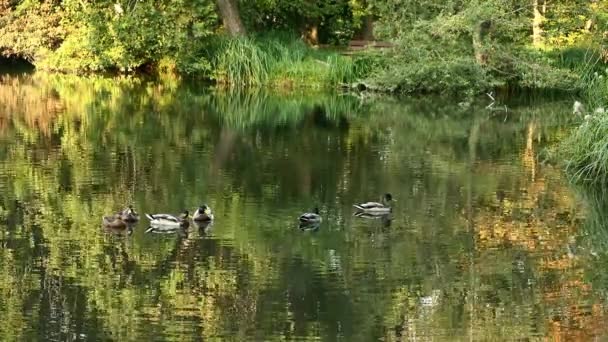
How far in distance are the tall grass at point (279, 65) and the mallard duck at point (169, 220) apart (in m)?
17.9

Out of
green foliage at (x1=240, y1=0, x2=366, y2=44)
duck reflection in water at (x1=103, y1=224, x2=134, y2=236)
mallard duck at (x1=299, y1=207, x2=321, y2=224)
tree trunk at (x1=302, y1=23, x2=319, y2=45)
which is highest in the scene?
duck reflection in water at (x1=103, y1=224, x2=134, y2=236)

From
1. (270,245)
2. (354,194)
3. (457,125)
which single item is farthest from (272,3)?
(270,245)

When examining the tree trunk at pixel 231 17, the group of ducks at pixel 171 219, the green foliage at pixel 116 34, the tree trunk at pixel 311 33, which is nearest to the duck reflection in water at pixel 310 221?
the group of ducks at pixel 171 219

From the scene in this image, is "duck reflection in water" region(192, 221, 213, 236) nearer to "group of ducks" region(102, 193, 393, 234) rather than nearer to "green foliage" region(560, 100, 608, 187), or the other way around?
"group of ducks" region(102, 193, 393, 234)

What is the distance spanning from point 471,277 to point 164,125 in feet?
40.7

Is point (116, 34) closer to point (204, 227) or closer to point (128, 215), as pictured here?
point (128, 215)

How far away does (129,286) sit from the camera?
10.6 m

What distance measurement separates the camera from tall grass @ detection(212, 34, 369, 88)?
101 ft

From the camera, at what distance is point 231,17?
3338 centimetres

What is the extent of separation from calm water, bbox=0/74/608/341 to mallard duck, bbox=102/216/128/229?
17 centimetres

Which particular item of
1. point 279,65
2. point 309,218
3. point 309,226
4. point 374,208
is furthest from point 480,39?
point 309,226

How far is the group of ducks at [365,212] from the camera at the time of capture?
13.3m

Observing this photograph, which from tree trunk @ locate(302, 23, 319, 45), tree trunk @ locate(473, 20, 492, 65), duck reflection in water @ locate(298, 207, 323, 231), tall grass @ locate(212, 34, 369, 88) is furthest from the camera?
tree trunk @ locate(302, 23, 319, 45)

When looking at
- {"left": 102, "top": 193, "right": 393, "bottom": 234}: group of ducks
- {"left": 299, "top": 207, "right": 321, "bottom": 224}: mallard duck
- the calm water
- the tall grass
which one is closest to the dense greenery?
the tall grass
